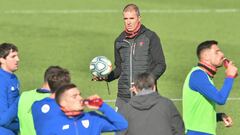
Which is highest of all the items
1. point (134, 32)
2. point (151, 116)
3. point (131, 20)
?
point (131, 20)

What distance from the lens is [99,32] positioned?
24.5 meters

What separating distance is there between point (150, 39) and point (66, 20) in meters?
11.7

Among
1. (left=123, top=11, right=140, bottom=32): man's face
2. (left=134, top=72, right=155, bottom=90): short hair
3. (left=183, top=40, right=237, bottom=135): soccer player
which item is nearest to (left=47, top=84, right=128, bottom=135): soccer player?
(left=134, top=72, right=155, bottom=90): short hair

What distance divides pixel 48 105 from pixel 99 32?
1362 cm

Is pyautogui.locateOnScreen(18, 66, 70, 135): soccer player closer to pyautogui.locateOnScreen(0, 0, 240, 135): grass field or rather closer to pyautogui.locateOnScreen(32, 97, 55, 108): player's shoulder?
pyautogui.locateOnScreen(32, 97, 55, 108): player's shoulder

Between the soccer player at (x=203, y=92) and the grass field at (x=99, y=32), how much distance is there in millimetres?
5912

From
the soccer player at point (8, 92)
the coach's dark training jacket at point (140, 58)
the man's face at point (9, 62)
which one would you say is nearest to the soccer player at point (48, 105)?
the soccer player at point (8, 92)

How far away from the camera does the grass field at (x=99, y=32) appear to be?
68.4ft

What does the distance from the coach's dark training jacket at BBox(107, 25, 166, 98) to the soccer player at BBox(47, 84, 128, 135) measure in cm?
325

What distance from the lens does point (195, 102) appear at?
40.9ft

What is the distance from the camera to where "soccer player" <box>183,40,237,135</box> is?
12273 millimetres

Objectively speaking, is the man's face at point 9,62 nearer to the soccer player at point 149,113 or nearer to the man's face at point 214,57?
the soccer player at point 149,113

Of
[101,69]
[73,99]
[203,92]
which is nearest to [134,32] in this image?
[101,69]

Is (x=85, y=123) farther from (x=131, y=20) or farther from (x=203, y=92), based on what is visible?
(x=131, y=20)
